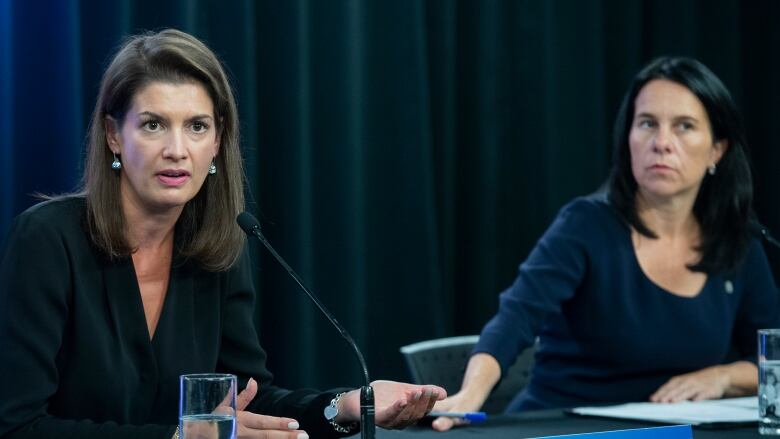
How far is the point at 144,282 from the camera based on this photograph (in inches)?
88.4

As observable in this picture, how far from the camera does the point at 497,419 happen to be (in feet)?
7.38

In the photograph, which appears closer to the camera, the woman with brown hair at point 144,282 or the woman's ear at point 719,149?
the woman with brown hair at point 144,282

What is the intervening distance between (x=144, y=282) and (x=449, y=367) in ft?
2.89

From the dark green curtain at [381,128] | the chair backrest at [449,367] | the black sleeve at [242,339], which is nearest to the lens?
the black sleeve at [242,339]

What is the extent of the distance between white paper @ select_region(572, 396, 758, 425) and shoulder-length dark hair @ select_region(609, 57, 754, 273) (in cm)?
52

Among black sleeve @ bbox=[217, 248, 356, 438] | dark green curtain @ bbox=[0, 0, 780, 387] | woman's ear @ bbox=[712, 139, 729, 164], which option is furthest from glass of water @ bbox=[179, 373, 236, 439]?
woman's ear @ bbox=[712, 139, 729, 164]

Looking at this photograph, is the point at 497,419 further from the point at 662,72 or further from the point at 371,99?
the point at 371,99

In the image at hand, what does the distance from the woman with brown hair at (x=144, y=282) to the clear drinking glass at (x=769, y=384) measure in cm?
64

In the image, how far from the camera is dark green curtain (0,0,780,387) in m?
2.98

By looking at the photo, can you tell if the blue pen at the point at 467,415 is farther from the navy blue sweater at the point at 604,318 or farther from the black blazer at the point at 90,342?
the navy blue sweater at the point at 604,318

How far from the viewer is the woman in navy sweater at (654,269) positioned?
277cm

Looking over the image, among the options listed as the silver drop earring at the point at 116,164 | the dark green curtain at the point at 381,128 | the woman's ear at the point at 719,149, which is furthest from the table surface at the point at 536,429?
the dark green curtain at the point at 381,128

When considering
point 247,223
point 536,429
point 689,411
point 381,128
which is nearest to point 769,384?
point 689,411

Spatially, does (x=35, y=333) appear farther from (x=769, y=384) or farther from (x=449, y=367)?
(x=769, y=384)
